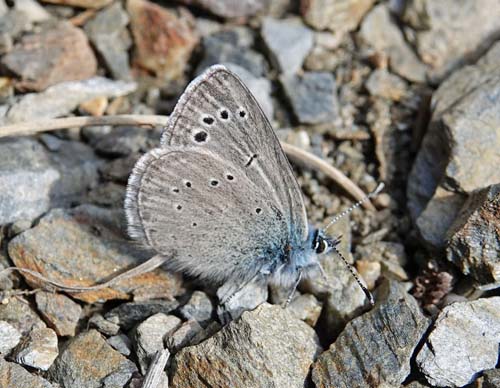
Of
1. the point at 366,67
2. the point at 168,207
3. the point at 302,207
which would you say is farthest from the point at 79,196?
the point at 366,67

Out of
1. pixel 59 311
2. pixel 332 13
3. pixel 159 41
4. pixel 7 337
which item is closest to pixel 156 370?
pixel 59 311

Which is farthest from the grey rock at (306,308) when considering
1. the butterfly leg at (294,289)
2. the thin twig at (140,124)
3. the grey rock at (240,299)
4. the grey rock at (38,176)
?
the grey rock at (38,176)

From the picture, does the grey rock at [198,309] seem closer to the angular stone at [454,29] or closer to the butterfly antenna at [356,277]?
the butterfly antenna at [356,277]

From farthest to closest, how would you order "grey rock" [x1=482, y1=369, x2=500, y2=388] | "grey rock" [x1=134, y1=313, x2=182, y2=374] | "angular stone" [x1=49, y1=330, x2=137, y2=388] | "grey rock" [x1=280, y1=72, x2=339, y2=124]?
"grey rock" [x1=280, y1=72, x2=339, y2=124]
"grey rock" [x1=134, y1=313, x2=182, y2=374]
"angular stone" [x1=49, y1=330, x2=137, y2=388]
"grey rock" [x1=482, y1=369, x2=500, y2=388]

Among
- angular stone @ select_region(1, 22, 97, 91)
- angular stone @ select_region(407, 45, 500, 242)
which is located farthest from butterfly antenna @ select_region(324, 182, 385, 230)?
angular stone @ select_region(1, 22, 97, 91)

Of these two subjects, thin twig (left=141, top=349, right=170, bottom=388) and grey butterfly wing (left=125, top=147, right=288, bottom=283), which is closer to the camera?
thin twig (left=141, top=349, right=170, bottom=388)

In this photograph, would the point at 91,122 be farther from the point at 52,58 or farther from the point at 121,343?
the point at 121,343

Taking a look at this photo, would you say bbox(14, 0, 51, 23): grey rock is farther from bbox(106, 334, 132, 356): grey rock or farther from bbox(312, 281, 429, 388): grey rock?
bbox(312, 281, 429, 388): grey rock
